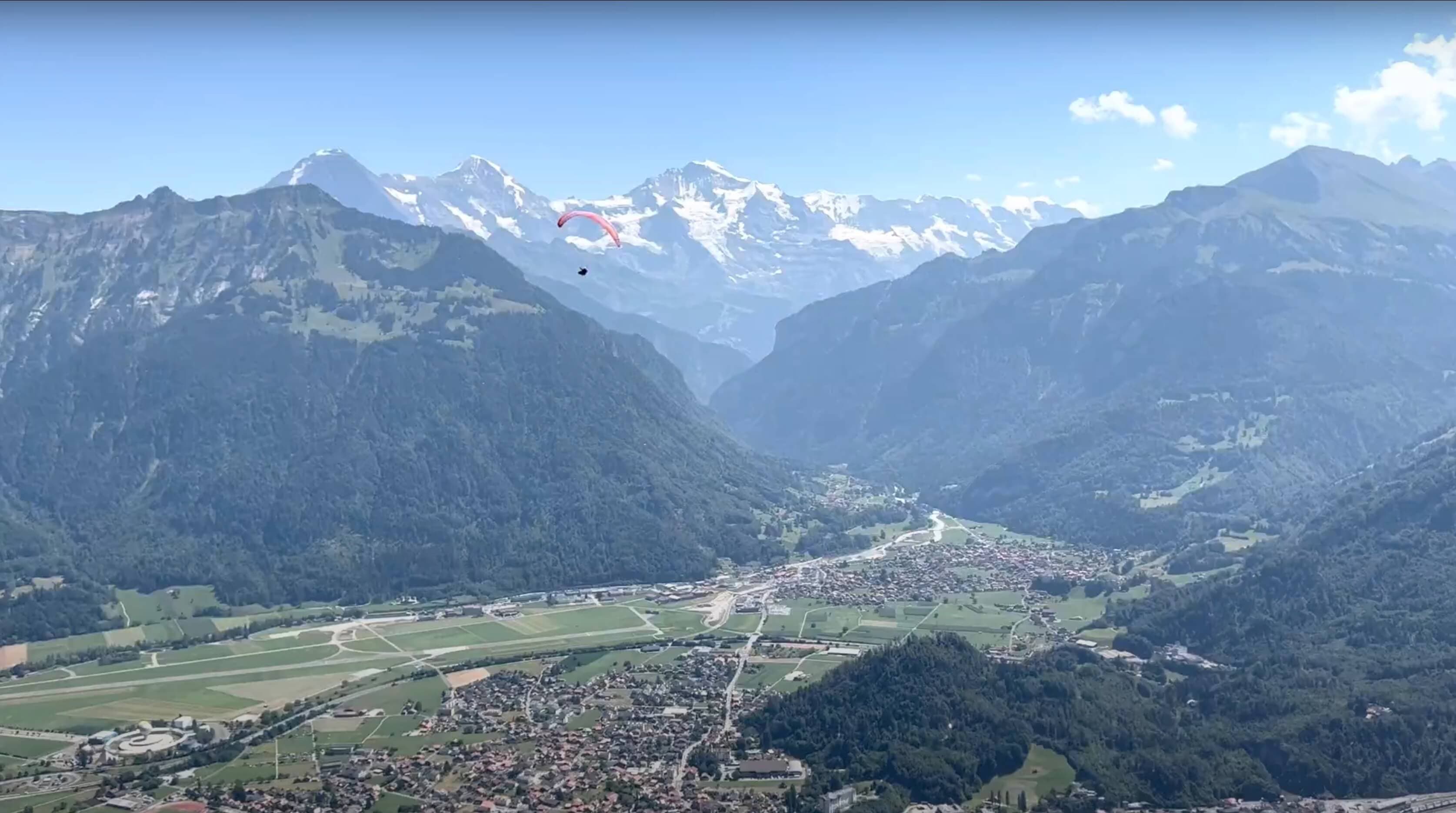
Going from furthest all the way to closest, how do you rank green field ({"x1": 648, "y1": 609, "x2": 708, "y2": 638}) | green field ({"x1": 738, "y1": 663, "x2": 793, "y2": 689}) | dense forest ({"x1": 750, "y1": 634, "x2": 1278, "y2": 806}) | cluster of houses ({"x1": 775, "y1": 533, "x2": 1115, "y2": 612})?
cluster of houses ({"x1": 775, "y1": 533, "x2": 1115, "y2": 612}), green field ({"x1": 648, "y1": 609, "x2": 708, "y2": 638}), green field ({"x1": 738, "y1": 663, "x2": 793, "y2": 689}), dense forest ({"x1": 750, "y1": 634, "x2": 1278, "y2": 806})

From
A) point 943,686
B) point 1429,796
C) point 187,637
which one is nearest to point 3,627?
point 187,637

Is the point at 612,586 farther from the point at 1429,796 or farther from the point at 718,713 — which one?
the point at 1429,796

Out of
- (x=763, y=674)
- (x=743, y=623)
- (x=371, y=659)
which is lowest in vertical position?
(x=763, y=674)

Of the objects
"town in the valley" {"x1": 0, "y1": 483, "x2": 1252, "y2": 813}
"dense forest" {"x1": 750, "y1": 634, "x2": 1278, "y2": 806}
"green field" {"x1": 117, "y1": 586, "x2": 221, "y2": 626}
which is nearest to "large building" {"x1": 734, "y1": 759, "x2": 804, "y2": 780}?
"town in the valley" {"x1": 0, "y1": 483, "x2": 1252, "y2": 813}

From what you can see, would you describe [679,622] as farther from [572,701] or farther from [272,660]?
[272,660]

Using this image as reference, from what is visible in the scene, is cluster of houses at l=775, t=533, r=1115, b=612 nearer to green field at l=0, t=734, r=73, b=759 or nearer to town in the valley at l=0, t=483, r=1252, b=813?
town in the valley at l=0, t=483, r=1252, b=813

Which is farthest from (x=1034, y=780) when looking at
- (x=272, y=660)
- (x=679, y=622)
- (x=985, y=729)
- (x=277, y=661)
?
(x=272, y=660)

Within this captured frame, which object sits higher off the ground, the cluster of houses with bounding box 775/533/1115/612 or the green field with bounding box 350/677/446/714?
the cluster of houses with bounding box 775/533/1115/612
